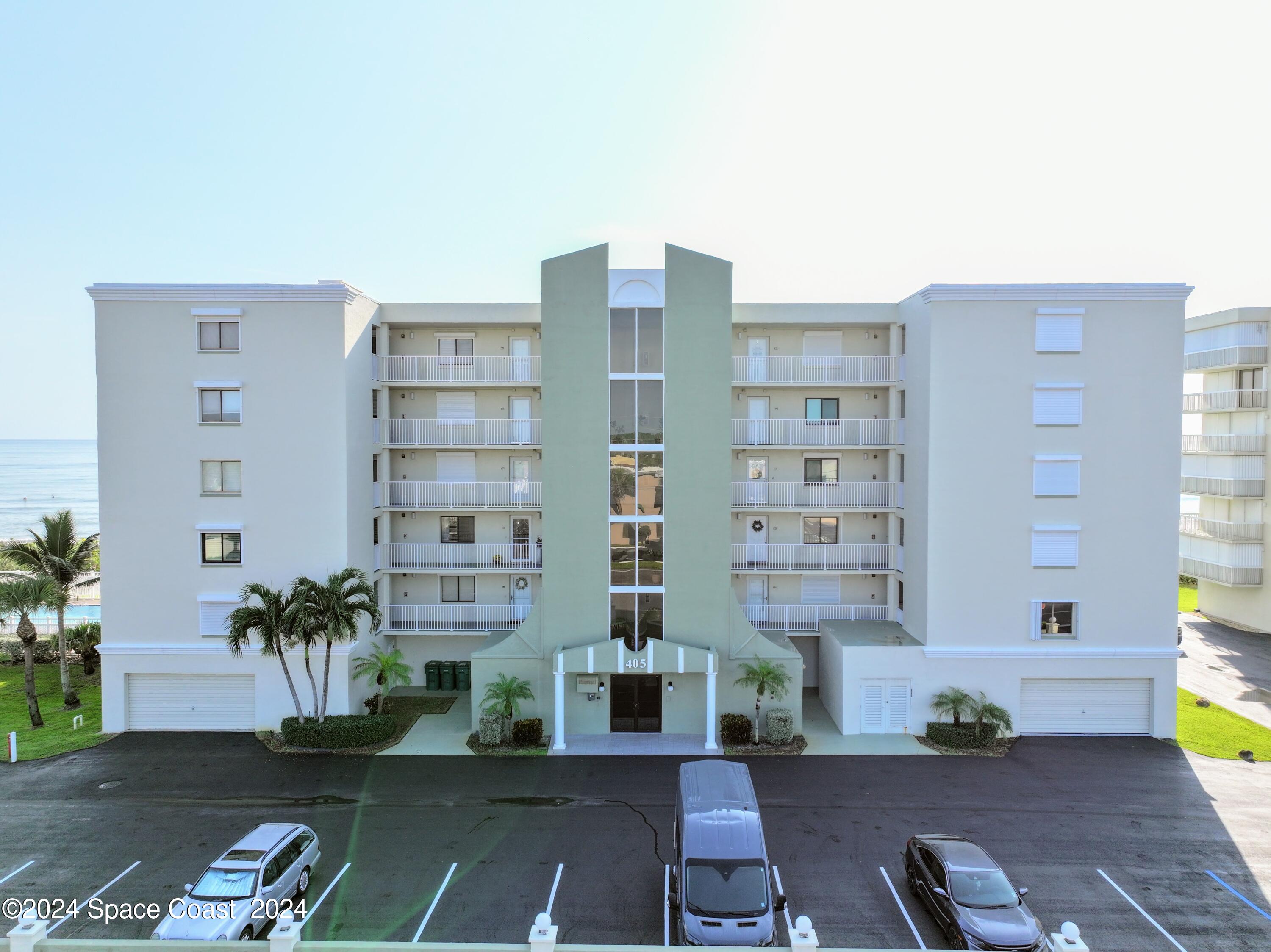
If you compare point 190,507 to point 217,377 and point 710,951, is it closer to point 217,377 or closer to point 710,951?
point 217,377

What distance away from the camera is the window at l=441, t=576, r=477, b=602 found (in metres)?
26.2

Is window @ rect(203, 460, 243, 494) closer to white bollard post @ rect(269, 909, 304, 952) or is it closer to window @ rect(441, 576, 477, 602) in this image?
window @ rect(441, 576, 477, 602)

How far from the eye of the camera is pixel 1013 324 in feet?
72.0

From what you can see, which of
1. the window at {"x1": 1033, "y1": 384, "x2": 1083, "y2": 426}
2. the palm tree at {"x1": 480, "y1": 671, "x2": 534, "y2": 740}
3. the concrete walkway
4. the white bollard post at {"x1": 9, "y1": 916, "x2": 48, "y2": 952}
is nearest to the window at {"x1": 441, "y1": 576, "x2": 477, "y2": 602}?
the concrete walkway

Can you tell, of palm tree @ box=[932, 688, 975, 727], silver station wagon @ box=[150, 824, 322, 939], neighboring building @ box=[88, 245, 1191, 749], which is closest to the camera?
silver station wagon @ box=[150, 824, 322, 939]

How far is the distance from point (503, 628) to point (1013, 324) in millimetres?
18284

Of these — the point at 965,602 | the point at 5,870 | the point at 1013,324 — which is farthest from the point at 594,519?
the point at 5,870

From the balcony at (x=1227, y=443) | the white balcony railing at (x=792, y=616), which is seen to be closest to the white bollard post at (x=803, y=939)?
the white balcony railing at (x=792, y=616)

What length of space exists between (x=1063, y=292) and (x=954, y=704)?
12.2 m

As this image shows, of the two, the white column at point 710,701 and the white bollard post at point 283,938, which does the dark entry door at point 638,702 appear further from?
the white bollard post at point 283,938

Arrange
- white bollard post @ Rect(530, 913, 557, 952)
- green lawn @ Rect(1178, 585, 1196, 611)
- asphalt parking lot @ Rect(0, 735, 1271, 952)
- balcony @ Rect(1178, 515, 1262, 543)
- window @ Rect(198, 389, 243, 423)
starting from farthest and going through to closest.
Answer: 1. green lawn @ Rect(1178, 585, 1196, 611)
2. balcony @ Rect(1178, 515, 1262, 543)
3. window @ Rect(198, 389, 243, 423)
4. asphalt parking lot @ Rect(0, 735, 1271, 952)
5. white bollard post @ Rect(530, 913, 557, 952)

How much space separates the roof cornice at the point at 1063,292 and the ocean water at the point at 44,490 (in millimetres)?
65039

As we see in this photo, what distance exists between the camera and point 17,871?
1516 cm

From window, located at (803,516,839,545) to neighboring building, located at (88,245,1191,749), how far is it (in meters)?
3.83
